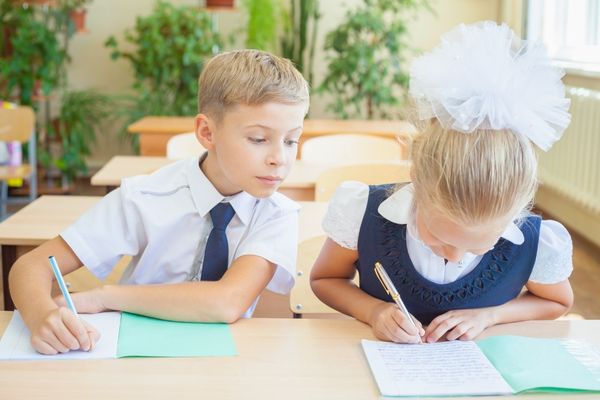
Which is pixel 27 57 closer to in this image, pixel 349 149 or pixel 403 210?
pixel 349 149

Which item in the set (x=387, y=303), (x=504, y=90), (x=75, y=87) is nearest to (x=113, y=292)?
(x=387, y=303)

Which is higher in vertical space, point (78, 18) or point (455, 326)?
point (78, 18)

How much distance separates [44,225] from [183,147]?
1375mm

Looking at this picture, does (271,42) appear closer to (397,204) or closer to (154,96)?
(154,96)

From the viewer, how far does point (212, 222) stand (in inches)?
62.5

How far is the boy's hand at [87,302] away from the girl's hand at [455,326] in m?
0.56

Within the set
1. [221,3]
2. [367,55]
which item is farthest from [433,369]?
[221,3]

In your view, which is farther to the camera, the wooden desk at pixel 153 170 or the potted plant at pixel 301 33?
the potted plant at pixel 301 33

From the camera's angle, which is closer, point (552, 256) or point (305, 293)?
point (552, 256)

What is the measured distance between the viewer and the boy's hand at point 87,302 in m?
1.38

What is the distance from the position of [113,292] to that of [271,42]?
186 inches

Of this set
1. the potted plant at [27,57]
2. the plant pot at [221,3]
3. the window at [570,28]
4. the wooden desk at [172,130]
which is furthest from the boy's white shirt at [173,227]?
the potted plant at [27,57]

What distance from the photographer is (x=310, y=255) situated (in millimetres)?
1894

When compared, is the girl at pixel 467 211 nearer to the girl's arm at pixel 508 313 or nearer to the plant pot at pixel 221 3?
the girl's arm at pixel 508 313
